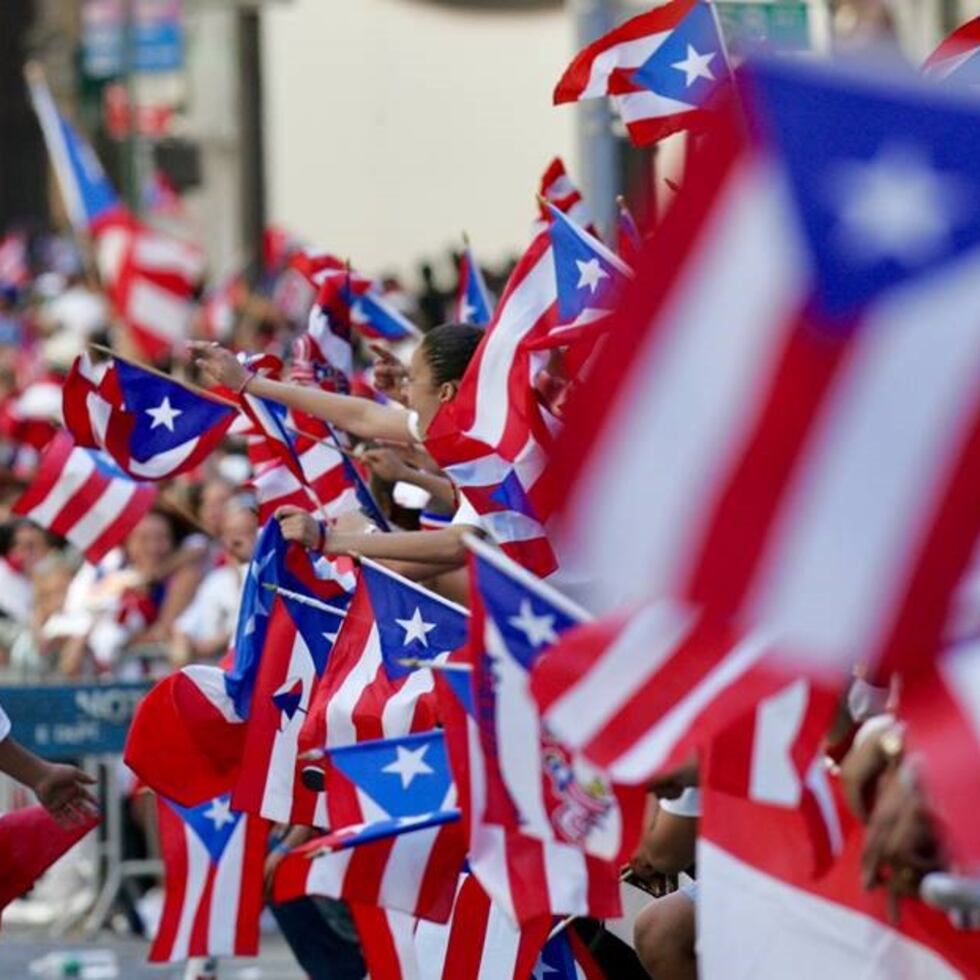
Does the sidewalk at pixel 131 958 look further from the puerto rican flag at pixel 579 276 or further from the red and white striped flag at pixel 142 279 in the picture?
the red and white striped flag at pixel 142 279

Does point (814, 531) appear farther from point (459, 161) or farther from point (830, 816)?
point (459, 161)

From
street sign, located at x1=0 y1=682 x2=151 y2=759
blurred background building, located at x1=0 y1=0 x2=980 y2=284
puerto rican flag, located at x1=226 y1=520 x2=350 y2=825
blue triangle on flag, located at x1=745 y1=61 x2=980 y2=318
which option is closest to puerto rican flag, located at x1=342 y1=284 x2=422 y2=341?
puerto rican flag, located at x1=226 y1=520 x2=350 y2=825

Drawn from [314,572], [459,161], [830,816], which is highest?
[830,816]

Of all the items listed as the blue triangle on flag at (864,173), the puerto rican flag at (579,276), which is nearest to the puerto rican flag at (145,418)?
the puerto rican flag at (579,276)

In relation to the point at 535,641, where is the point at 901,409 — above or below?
above

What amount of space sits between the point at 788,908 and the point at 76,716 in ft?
29.1

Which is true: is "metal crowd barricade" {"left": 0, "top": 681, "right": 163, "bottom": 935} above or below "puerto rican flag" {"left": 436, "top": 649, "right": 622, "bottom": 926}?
below

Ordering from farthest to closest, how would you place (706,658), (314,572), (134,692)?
(134,692) → (314,572) → (706,658)

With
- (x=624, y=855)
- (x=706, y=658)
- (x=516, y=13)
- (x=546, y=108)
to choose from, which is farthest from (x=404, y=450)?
(x=516, y=13)

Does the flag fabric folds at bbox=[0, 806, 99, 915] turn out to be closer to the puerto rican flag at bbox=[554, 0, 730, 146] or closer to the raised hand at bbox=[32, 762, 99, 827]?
the raised hand at bbox=[32, 762, 99, 827]

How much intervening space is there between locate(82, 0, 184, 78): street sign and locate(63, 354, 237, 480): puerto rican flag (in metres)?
23.0

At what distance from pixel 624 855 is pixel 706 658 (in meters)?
0.99

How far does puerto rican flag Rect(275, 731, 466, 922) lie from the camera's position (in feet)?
25.0

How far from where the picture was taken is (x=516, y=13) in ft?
155
